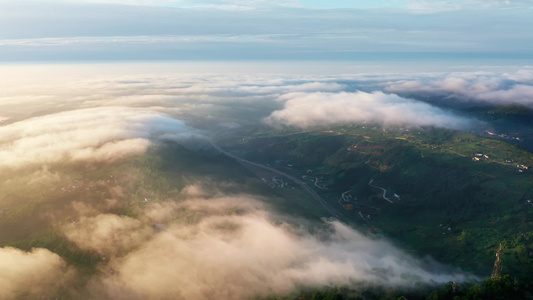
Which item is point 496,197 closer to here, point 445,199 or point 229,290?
point 445,199

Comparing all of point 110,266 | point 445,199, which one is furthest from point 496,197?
point 110,266

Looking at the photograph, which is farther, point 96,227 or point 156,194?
point 156,194

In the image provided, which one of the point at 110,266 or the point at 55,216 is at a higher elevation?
the point at 55,216

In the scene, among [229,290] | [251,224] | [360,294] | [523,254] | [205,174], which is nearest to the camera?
[360,294]

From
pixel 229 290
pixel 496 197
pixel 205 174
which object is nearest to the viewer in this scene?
pixel 229 290

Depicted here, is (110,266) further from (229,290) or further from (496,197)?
(496,197)

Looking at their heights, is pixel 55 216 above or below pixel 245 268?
above

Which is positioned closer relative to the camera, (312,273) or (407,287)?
(407,287)

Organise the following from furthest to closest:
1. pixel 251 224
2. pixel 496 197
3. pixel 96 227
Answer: pixel 496 197 → pixel 251 224 → pixel 96 227

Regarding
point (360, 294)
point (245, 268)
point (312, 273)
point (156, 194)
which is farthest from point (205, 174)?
point (360, 294)
